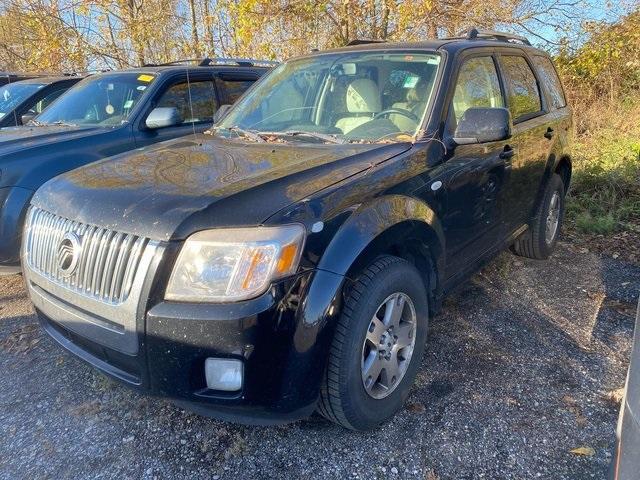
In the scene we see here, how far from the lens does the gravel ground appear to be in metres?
2.26

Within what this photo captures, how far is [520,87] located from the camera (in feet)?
12.7

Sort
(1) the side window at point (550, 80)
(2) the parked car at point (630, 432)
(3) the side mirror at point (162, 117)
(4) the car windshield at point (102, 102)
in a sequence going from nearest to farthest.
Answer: (2) the parked car at point (630, 432) → (1) the side window at point (550, 80) → (3) the side mirror at point (162, 117) → (4) the car windshield at point (102, 102)

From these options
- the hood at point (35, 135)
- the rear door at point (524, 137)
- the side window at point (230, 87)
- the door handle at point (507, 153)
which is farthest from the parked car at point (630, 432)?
the side window at point (230, 87)

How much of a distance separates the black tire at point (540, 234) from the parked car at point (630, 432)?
8.81 feet

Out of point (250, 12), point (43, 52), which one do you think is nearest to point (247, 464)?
point (250, 12)

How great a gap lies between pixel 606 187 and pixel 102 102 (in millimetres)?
5840

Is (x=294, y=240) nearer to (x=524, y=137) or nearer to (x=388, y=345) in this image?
(x=388, y=345)

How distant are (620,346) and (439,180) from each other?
65.5 inches

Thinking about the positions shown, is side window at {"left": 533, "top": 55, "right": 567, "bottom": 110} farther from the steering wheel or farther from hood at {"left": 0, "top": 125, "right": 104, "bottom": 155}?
hood at {"left": 0, "top": 125, "right": 104, "bottom": 155}

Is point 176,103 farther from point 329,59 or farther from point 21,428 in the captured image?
point 21,428

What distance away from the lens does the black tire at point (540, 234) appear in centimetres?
432

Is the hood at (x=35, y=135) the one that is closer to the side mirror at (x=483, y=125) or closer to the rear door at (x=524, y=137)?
the side mirror at (x=483, y=125)

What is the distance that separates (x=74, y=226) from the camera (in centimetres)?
221

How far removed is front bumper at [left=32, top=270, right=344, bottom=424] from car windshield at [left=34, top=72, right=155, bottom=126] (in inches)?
139
